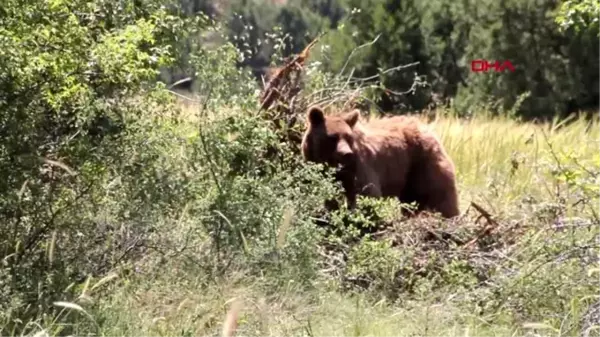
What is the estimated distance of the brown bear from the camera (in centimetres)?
834

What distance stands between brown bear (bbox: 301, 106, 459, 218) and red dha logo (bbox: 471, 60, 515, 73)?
67.5 ft

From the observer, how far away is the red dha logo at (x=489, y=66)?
97.4 ft

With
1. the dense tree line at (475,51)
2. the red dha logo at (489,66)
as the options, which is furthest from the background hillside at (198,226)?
the red dha logo at (489,66)

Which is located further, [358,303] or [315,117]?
[315,117]

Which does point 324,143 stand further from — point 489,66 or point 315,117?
point 489,66

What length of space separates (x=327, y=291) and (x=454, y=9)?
25.9 meters

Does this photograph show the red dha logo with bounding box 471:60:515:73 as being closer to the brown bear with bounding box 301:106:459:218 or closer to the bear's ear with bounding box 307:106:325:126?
the brown bear with bounding box 301:106:459:218

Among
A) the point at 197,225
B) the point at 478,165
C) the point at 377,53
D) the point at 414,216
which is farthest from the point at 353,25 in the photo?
the point at 197,225

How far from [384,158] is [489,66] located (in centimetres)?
2135

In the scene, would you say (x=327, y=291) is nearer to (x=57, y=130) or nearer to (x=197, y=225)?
(x=197, y=225)

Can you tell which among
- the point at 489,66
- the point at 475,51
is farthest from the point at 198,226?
the point at 475,51

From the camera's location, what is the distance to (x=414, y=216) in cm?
887

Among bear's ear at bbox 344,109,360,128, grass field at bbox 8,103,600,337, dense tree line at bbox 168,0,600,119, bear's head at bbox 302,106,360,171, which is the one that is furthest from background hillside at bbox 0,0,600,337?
dense tree line at bbox 168,0,600,119

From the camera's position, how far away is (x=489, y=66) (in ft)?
97.8
